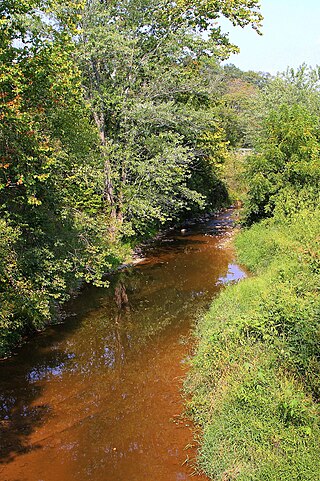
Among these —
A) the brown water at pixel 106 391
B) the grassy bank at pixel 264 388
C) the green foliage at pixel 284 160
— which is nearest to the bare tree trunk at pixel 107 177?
the brown water at pixel 106 391

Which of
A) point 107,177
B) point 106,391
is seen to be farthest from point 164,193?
point 106,391

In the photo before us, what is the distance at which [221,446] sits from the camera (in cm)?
627

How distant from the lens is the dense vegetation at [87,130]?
978 cm

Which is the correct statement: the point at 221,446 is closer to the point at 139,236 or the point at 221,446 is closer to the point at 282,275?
the point at 282,275

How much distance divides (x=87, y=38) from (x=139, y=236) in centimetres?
959

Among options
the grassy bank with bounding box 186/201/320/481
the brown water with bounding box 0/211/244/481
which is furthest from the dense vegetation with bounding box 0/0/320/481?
the brown water with bounding box 0/211/244/481

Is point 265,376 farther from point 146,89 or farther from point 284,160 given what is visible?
point 146,89

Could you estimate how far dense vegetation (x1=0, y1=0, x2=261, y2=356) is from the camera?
9.78 m

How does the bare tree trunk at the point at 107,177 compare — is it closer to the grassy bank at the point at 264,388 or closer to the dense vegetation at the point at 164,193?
the dense vegetation at the point at 164,193

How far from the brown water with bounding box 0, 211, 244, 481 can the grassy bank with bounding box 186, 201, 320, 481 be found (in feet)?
2.12

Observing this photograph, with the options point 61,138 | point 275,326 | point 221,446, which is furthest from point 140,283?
point 221,446

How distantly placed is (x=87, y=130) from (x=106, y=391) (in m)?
9.16

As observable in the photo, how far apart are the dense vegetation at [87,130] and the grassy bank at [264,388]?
4593mm

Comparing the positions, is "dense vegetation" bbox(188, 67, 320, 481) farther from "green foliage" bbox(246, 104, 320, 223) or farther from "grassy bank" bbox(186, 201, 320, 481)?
"green foliage" bbox(246, 104, 320, 223)
